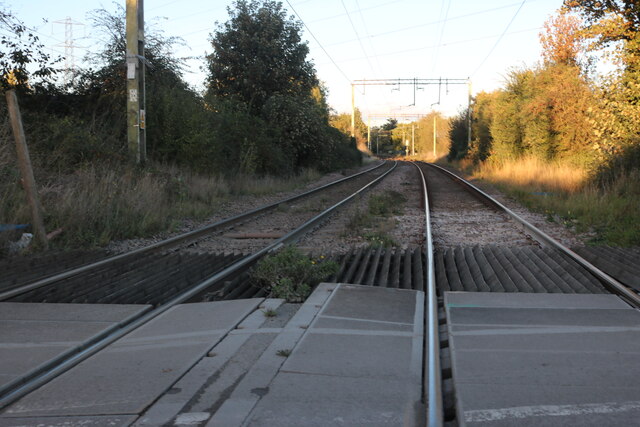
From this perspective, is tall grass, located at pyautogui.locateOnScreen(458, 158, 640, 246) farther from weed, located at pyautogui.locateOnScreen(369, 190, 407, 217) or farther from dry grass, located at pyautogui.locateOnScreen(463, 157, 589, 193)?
weed, located at pyautogui.locateOnScreen(369, 190, 407, 217)

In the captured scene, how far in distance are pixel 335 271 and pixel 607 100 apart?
1323 cm

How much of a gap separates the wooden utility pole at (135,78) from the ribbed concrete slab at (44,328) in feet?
27.4

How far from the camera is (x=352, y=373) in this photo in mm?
3465

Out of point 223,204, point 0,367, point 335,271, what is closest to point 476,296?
point 335,271

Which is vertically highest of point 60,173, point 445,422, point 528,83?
point 528,83

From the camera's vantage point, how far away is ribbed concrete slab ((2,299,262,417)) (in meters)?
3.07

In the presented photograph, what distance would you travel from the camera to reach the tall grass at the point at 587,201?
1011cm

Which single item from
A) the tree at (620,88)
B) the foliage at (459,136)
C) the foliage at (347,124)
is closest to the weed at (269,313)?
the tree at (620,88)

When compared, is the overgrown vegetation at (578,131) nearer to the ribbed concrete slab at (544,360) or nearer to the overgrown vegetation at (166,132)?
the ribbed concrete slab at (544,360)

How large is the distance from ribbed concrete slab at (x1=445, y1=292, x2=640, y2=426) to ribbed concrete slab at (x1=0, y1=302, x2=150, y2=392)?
8.92 feet

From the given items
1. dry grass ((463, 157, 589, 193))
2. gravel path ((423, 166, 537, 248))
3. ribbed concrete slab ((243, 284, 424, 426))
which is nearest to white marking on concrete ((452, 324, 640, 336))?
ribbed concrete slab ((243, 284, 424, 426))

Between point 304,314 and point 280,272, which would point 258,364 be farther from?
point 280,272

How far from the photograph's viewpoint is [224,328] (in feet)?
14.4

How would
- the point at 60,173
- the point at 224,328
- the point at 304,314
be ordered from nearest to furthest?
1. the point at 224,328
2. the point at 304,314
3. the point at 60,173
